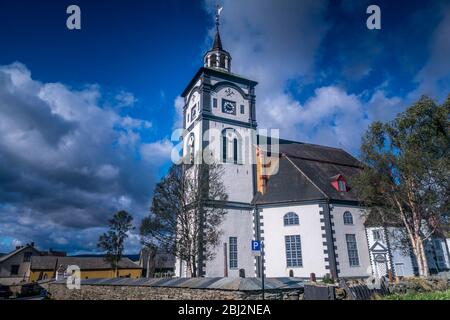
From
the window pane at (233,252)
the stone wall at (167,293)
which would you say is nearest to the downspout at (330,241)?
the window pane at (233,252)

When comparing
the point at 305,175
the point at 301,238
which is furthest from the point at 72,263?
the point at 305,175

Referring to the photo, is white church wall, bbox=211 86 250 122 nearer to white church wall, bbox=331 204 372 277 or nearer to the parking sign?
white church wall, bbox=331 204 372 277

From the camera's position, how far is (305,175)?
2812 cm

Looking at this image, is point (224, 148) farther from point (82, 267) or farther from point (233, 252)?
point (82, 267)

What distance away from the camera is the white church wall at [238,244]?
26156mm

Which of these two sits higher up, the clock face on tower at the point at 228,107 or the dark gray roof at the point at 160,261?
the clock face on tower at the point at 228,107

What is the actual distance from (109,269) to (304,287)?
5401cm

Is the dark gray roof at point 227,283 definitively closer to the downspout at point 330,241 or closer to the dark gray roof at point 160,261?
the downspout at point 330,241

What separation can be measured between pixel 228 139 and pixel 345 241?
1441cm

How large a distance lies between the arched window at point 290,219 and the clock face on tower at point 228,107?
489 inches
